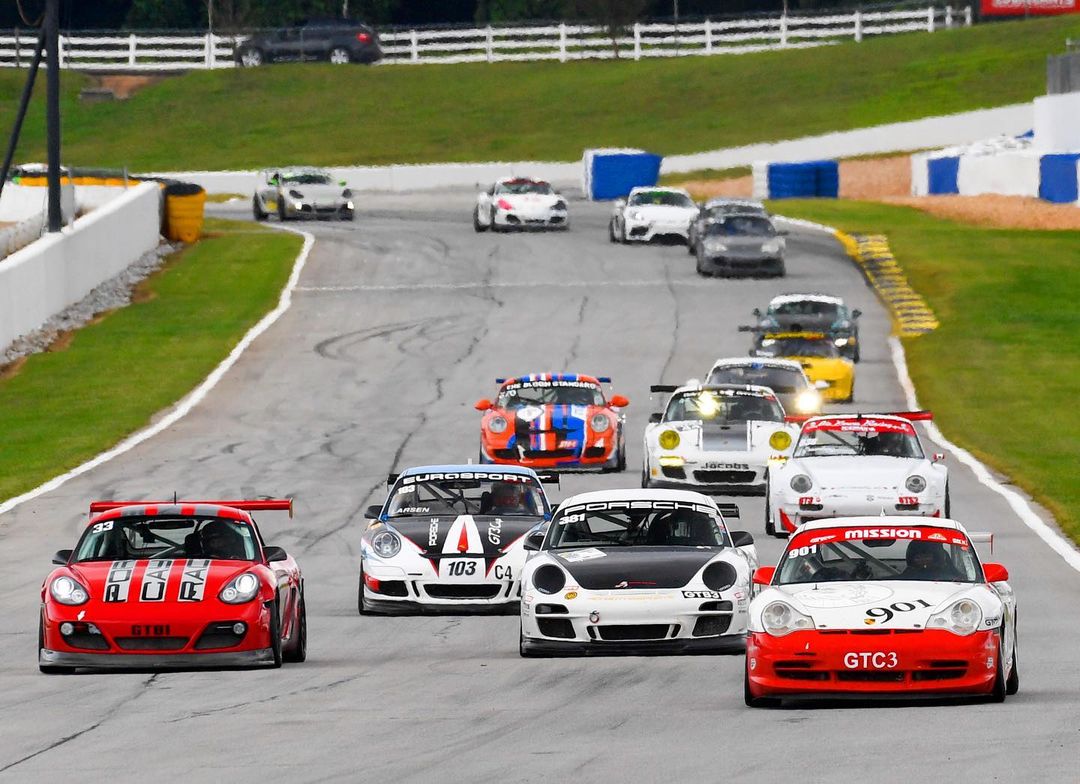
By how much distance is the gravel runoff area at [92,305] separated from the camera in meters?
39.3

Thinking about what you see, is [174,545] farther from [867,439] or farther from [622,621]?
[867,439]

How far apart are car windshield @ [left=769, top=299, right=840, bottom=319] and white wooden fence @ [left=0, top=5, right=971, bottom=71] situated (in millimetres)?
54132

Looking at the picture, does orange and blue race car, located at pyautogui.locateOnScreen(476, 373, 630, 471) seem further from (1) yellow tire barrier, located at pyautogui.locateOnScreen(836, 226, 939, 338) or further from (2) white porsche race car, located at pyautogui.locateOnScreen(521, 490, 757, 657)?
(1) yellow tire barrier, located at pyautogui.locateOnScreen(836, 226, 939, 338)

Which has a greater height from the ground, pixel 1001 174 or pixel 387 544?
pixel 1001 174

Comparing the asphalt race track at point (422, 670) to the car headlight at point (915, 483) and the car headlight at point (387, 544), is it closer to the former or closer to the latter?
the car headlight at point (387, 544)

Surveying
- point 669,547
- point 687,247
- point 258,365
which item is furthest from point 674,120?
point 669,547

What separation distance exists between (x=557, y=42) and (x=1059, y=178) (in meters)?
34.5

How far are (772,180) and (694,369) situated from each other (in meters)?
30.7

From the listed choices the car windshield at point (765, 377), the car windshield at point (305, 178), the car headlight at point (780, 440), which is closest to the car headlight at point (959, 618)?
the car headlight at point (780, 440)

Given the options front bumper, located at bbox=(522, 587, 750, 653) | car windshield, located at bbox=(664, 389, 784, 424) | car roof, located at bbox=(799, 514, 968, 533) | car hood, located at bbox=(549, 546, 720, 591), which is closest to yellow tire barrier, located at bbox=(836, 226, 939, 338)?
car windshield, located at bbox=(664, 389, 784, 424)

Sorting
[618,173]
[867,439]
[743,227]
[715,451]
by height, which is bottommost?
[715,451]

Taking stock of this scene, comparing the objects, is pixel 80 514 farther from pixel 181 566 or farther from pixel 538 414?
pixel 181 566

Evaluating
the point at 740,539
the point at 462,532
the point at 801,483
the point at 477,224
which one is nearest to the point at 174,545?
the point at 462,532

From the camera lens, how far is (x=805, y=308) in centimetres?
3641
